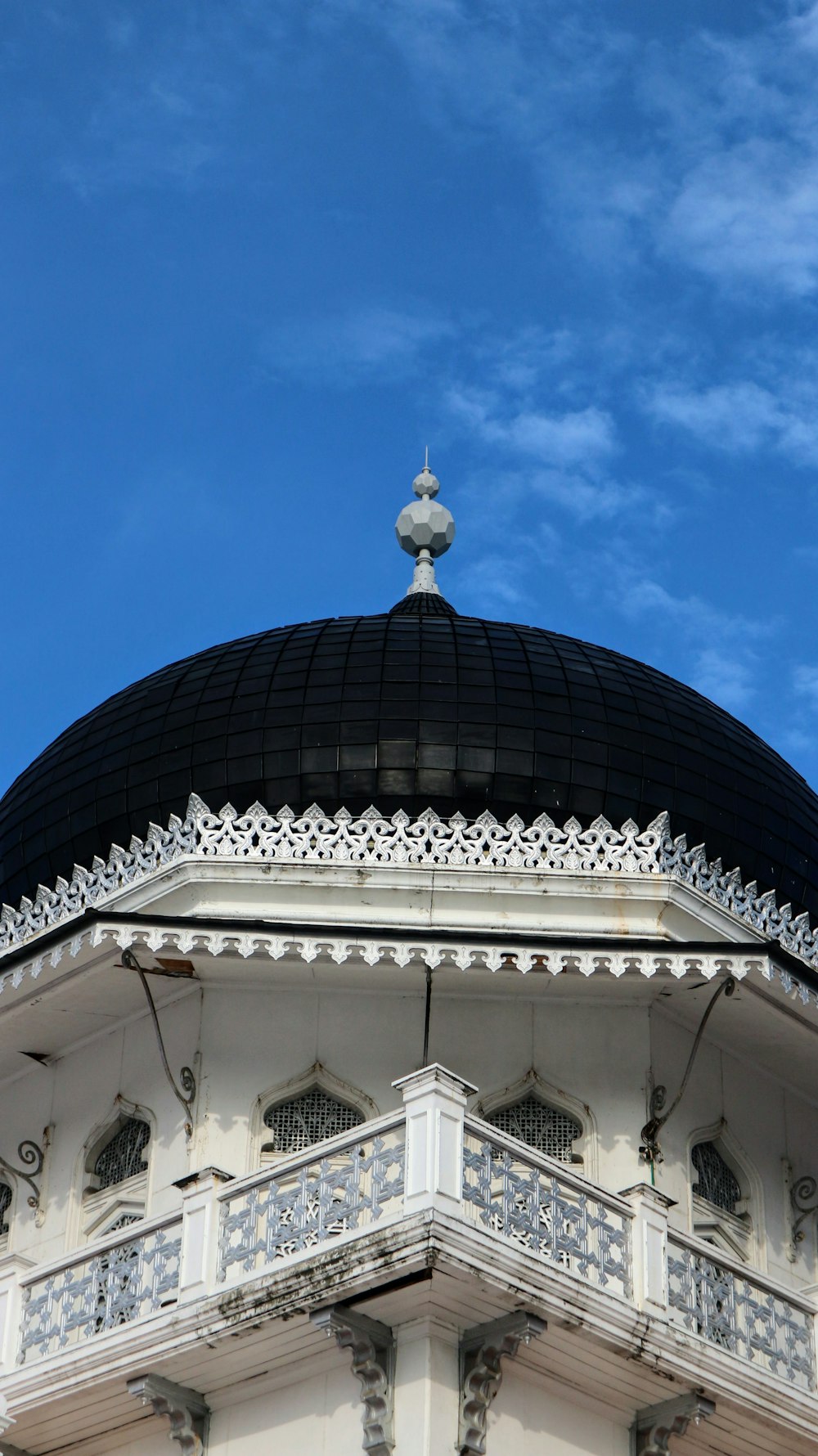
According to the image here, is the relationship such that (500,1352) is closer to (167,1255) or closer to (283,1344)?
(283,1344)

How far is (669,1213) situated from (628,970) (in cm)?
186

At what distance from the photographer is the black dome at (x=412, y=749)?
17.4 m

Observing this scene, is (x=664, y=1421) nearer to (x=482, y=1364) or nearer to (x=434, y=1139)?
(x=482, y=1364)

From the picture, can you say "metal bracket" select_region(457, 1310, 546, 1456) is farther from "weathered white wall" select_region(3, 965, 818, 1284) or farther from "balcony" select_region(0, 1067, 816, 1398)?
"weathered white wall" select_region(3, 965, 818, 1284)

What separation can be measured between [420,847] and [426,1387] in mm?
4677

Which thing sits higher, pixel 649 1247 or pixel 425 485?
pixel 425 485

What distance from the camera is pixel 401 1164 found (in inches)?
520

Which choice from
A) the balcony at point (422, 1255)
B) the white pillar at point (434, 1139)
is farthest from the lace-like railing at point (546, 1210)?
the white pillar at point (434, 1139)

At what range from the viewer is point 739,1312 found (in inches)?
571

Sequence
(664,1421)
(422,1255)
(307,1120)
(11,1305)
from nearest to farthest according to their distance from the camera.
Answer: (422,1255)
(664,1421)
(11,1305)
(307,1120)

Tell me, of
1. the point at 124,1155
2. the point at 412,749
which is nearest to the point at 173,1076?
the point at 124,1155

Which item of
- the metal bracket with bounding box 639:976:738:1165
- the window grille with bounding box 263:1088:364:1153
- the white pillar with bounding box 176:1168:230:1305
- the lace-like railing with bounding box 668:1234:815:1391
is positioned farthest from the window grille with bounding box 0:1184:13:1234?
the lace-like railing with bounding box 668:1234:815:1391

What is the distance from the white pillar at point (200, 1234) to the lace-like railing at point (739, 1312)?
291cm

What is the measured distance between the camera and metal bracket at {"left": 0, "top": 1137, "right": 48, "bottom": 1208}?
55.5 ft
